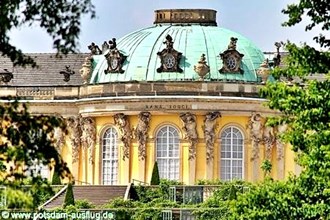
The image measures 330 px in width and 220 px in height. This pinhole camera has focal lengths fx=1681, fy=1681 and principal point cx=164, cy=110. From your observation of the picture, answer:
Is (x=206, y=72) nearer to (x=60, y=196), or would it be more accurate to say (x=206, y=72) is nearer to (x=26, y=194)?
(x=60, y=196)

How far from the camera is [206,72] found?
263 feet

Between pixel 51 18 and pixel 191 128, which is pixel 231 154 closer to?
pixel 191 128

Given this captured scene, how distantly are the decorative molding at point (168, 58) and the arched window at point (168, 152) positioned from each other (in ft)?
9.19

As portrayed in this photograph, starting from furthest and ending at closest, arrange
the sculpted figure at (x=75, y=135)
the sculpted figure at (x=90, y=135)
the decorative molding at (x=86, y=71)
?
1. the decorative molding at (x=86, y=71)
2. the sculpted figure at (x=75, y=135)
3. the sculpted figure at (x=90, y=135)

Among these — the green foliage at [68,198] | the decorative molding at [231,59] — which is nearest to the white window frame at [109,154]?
the decorative molding at [231,59]

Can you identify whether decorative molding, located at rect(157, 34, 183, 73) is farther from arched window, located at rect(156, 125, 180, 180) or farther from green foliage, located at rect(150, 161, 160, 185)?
Result: green foliage, located at rect(150, 161, 160, 185)

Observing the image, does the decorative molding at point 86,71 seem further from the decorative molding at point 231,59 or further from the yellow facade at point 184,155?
the decorative molding at point 231,59

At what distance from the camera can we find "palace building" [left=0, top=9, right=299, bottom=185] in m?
79.6

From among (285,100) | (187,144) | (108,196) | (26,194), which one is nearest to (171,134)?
(187,144)

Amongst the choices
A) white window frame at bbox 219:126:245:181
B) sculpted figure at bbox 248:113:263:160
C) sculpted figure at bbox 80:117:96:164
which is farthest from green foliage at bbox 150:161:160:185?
sculpted figure at bbox 248:113:263:160

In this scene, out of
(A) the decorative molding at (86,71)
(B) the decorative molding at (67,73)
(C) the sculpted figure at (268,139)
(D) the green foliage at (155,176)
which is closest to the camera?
(D) the green foliage at (155,176)

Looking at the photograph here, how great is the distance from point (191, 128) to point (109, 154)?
4561 mm

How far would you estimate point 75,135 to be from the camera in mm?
83062

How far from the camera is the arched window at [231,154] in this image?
8012cm
